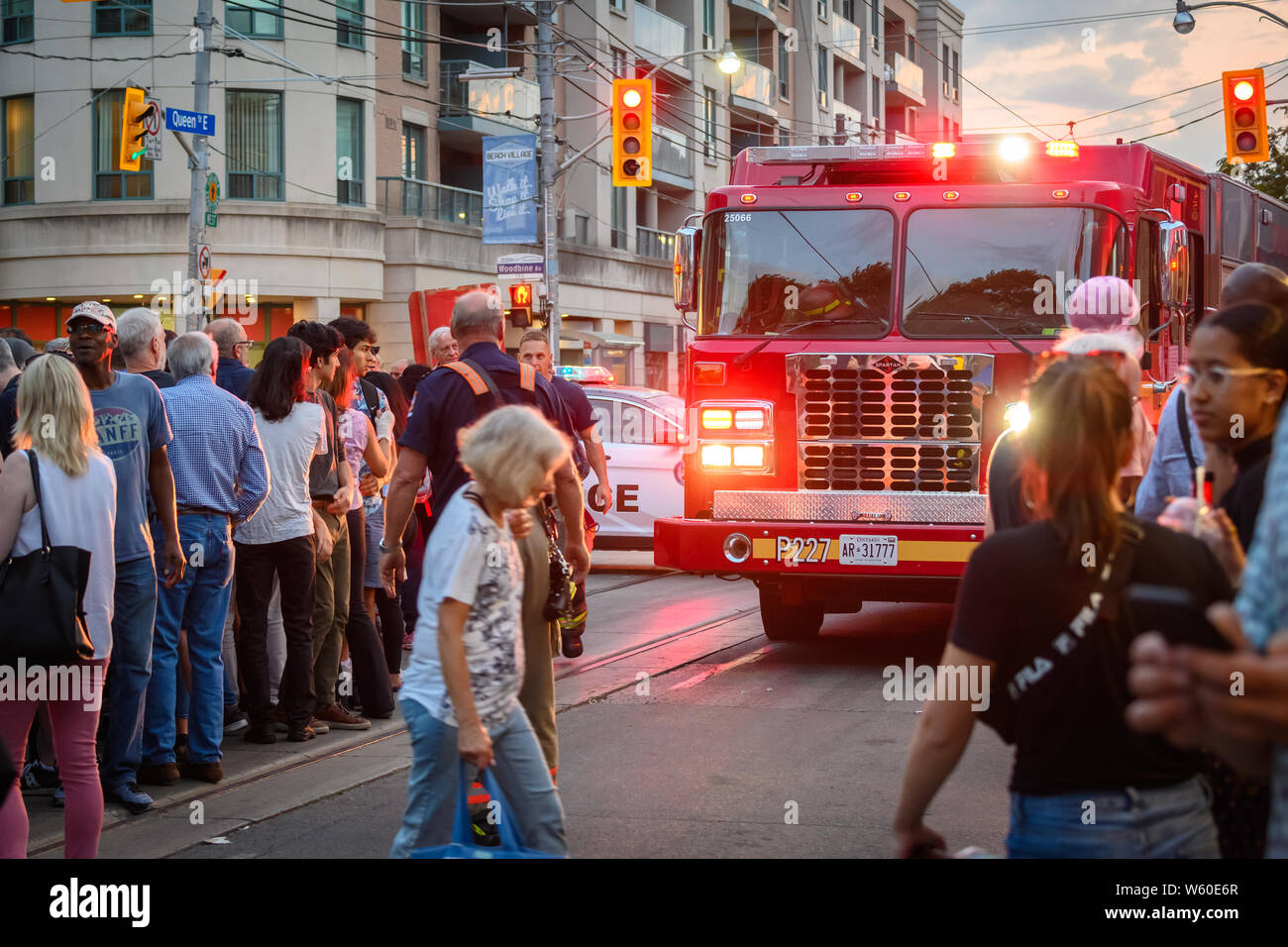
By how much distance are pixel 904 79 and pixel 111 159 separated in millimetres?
37823

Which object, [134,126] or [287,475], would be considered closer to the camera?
[287,475]

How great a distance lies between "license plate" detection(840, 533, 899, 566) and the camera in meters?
9.34

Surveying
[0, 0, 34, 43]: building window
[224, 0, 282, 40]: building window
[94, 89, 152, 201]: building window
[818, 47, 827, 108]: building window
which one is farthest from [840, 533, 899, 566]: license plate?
[818, 47, 827, 108]: building window

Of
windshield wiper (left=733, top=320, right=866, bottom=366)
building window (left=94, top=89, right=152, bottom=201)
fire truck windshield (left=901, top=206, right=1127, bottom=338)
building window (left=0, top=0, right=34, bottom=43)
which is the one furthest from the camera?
building window (left=0, top=0, right=34, bottom=43)

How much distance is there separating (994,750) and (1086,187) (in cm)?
382

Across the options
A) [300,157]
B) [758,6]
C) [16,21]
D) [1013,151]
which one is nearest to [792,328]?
[1013,151]

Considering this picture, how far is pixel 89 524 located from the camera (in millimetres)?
5465

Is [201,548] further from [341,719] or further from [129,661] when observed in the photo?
[341,719]

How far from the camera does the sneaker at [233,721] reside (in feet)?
27.0

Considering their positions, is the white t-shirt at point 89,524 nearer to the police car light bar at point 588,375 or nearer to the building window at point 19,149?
the police car light bar at point 588,375

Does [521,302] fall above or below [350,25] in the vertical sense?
below

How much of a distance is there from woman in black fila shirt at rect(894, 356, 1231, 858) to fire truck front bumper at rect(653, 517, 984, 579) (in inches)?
244

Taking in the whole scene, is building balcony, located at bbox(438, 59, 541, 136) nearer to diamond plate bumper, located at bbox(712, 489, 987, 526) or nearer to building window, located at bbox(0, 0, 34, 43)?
building window, located at bbox(0, 0, 34, 43)
